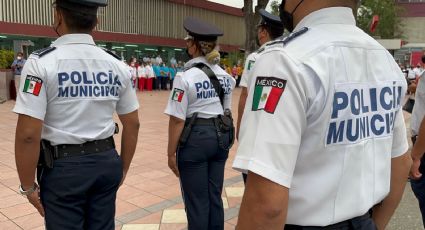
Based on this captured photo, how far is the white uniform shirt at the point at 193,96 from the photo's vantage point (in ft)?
10.2

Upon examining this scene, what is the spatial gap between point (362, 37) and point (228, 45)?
116ft

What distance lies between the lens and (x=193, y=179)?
3098 millimetres

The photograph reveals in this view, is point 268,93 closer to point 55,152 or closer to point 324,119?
point 324,119

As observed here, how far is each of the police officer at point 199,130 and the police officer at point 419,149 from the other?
4.59ft

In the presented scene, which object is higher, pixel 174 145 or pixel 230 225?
pixel 174 145

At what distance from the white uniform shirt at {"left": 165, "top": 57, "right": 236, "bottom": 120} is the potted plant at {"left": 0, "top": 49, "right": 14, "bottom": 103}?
40.8ft

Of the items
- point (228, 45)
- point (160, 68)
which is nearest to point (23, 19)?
point (160, 68)

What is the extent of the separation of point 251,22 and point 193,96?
14314mm

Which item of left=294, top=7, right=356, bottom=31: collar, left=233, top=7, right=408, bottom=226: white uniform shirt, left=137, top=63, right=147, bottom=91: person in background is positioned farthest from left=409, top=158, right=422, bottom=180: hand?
left=137, top=63, right=147, bottom=91: person in background

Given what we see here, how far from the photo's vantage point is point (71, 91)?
215 centimetres

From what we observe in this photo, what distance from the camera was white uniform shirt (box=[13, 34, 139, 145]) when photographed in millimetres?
2062

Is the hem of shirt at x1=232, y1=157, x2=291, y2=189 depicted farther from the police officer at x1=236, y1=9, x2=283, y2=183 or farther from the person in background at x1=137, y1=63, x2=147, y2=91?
the person in background at x1=137, y1=63, x2=147, y2=91

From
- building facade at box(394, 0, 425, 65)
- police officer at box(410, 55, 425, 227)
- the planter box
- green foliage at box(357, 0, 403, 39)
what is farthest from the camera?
building facade at box(394, 0, 425, 65)

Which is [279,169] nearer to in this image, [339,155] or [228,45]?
[339,155]
